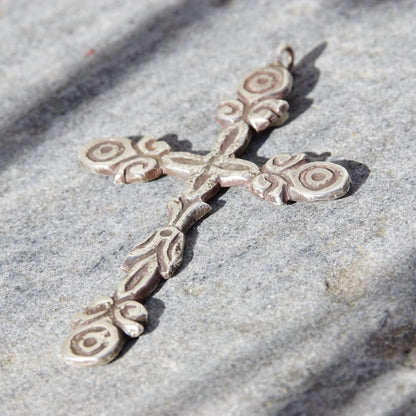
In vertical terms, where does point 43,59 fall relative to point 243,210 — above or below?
above

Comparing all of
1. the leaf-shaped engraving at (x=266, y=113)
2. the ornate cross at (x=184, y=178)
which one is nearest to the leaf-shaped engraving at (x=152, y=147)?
the ornate cross at (x=184, y=178)

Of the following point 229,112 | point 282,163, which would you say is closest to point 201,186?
point 282,163

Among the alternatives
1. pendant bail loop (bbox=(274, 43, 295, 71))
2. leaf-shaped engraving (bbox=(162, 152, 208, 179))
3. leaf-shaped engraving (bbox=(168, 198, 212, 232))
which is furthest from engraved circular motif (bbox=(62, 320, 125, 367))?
pendant bail loop (bbox=(274, 43, 295, 71))

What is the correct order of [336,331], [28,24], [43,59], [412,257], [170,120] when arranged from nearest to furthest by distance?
[336,331]
[412,257]
[170,120]
[43,59]
[28,24]

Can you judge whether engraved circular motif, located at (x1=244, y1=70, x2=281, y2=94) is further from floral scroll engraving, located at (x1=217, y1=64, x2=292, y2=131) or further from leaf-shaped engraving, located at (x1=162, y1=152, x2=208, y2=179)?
leaf-shaped engraving, located at (x1=162, y1=152, x2=208, y2=179)

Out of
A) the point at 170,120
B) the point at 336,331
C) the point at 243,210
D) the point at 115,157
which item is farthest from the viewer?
the point at 170,120

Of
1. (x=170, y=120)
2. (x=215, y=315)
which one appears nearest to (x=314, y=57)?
(x=170, y=120)

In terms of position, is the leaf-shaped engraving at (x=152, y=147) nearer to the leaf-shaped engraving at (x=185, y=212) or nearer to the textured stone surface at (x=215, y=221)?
the textured stone surface at (x=215, y=221)

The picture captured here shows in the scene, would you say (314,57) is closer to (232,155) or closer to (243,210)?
(232,155)

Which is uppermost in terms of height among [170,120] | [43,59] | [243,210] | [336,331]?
[43,59]
